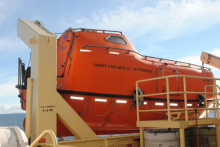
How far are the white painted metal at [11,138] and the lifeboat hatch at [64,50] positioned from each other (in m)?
2.53

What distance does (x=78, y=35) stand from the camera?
634cm

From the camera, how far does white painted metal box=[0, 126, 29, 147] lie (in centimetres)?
363

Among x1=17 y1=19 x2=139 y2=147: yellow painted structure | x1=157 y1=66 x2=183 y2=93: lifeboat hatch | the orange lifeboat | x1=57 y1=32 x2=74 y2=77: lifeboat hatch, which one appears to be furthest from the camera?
x1=157 y1=66 x2=183 y2=93: lifeboat hatch

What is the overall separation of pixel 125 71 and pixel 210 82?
378 cm

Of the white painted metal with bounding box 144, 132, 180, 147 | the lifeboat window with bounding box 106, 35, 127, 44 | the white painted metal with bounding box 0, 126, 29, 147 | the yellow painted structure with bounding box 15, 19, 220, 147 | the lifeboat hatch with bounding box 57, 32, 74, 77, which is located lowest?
the white painted metal with bounding box 144, 132, 180, 147

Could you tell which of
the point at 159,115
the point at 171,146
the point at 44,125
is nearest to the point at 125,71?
the point at 159,115

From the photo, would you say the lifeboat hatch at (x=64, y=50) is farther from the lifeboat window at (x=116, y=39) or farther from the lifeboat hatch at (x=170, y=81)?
the lifeboat hatch at (x=170, y=81)

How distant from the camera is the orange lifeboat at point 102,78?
599 cm

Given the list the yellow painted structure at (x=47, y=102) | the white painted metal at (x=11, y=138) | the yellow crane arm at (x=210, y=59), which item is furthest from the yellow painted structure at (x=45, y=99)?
the yellow crane arm at (x=210, y=59)

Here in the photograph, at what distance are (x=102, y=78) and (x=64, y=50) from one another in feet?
3.95

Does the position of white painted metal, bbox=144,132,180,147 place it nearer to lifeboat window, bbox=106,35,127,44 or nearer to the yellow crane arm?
lifeboat window, bbox=106,35,127,44

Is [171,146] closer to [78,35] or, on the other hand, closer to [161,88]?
[161,88]

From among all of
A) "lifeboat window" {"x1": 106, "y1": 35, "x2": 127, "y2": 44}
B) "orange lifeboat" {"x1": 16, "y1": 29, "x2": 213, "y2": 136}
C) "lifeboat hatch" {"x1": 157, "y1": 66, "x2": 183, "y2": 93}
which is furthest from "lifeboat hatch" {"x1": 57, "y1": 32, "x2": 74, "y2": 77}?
"lifeboat hatch" {"x1": 157, "y1": 66, "x2": 183, "y2": 93}

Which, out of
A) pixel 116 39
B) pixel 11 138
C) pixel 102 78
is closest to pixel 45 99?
pixel 11 138
